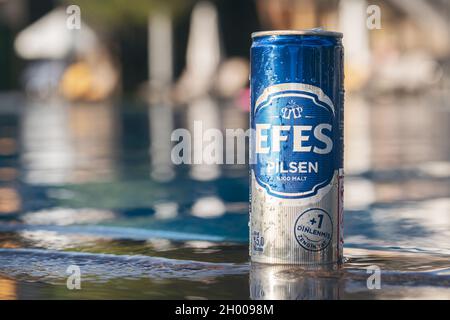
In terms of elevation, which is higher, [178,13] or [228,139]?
[178,13]

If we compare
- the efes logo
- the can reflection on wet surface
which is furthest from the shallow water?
the efes logo

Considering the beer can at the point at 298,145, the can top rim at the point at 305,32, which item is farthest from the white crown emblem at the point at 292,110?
the can top rim at the point at 305,32

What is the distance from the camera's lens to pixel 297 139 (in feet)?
16.4

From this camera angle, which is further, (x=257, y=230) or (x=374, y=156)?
(x=374, y=156)

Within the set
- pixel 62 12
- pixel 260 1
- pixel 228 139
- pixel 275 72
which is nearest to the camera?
pixel 275 72

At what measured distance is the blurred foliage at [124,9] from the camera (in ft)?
117

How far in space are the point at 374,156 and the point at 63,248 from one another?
7.09 m

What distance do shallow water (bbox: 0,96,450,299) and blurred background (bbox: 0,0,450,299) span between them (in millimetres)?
18

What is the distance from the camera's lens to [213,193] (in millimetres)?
8688

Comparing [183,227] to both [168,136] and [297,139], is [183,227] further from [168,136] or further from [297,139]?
[168,136]

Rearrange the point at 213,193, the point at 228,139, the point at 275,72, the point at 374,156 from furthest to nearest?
the point at 228,139
the point at 374,156
the point at 213,193
the point at 275,72

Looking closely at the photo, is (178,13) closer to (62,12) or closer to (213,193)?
(62,12)

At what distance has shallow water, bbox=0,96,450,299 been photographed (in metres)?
4.61

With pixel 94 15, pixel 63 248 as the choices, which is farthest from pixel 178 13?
pixel 63 248
